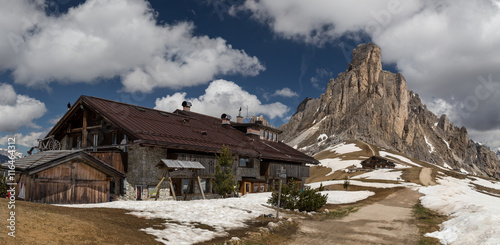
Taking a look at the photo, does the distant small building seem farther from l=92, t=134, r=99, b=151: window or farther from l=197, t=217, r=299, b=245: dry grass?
l=197, t=217, r=299, b=245: dry grass

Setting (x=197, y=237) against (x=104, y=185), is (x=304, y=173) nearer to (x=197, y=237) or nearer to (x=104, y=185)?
(x=104, y=185)

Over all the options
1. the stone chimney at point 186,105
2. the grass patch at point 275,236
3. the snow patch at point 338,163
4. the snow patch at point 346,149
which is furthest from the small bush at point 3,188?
the snow patch at point 346,149

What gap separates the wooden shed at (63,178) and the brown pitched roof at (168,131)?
4.15m

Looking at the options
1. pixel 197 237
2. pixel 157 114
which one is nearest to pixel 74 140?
pixel 157 114

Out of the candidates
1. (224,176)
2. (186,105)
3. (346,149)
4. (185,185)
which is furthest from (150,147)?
(346,149)

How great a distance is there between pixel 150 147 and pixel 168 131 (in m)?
3.57

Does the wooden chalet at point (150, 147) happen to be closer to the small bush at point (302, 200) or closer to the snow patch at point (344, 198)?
the snow patch at point (344, 198)

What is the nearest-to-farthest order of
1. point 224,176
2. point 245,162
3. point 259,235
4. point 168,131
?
1. point 259,235
2. point 224,176
3. point 168,131
4. point 245,162

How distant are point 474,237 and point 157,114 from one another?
106ft

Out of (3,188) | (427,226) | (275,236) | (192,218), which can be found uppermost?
(3,188)

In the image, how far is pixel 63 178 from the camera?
75.8 ft

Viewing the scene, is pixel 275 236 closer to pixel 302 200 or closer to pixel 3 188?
pixel 302 200

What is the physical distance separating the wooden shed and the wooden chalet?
0.85 meters

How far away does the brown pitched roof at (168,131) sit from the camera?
29427mm
